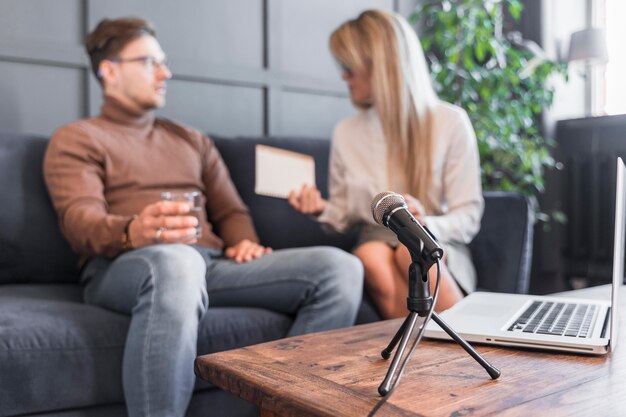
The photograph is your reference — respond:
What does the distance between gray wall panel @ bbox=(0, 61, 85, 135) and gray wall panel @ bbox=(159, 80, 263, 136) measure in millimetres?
301

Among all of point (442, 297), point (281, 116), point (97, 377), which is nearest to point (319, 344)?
point (97, 377)

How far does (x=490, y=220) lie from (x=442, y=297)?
1.50 ft

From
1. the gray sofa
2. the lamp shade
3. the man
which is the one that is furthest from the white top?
the lamp shade

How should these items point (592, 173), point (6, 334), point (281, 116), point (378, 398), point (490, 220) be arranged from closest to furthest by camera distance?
point (378, 398), point (6, 334), point (490, 220), point (281, 116), point (592, 173)

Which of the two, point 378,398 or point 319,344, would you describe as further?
point 319,344

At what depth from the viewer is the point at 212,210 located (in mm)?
1852

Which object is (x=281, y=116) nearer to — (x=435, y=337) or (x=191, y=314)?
(x=191, y=314)

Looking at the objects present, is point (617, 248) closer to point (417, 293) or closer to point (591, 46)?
point (417, 293)

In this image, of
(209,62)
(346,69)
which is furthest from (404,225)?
(209,62)

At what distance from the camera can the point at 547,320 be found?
98cm

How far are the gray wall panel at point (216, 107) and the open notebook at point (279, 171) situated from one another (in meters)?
0.92

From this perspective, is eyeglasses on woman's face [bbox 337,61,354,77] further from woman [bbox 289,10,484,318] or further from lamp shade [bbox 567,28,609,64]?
lamp shade [bbox 567,28,609,64]

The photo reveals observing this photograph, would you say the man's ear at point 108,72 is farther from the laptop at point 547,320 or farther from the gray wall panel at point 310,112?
the laptop at point 547,320

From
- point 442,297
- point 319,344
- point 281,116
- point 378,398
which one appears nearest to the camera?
point 378,398
